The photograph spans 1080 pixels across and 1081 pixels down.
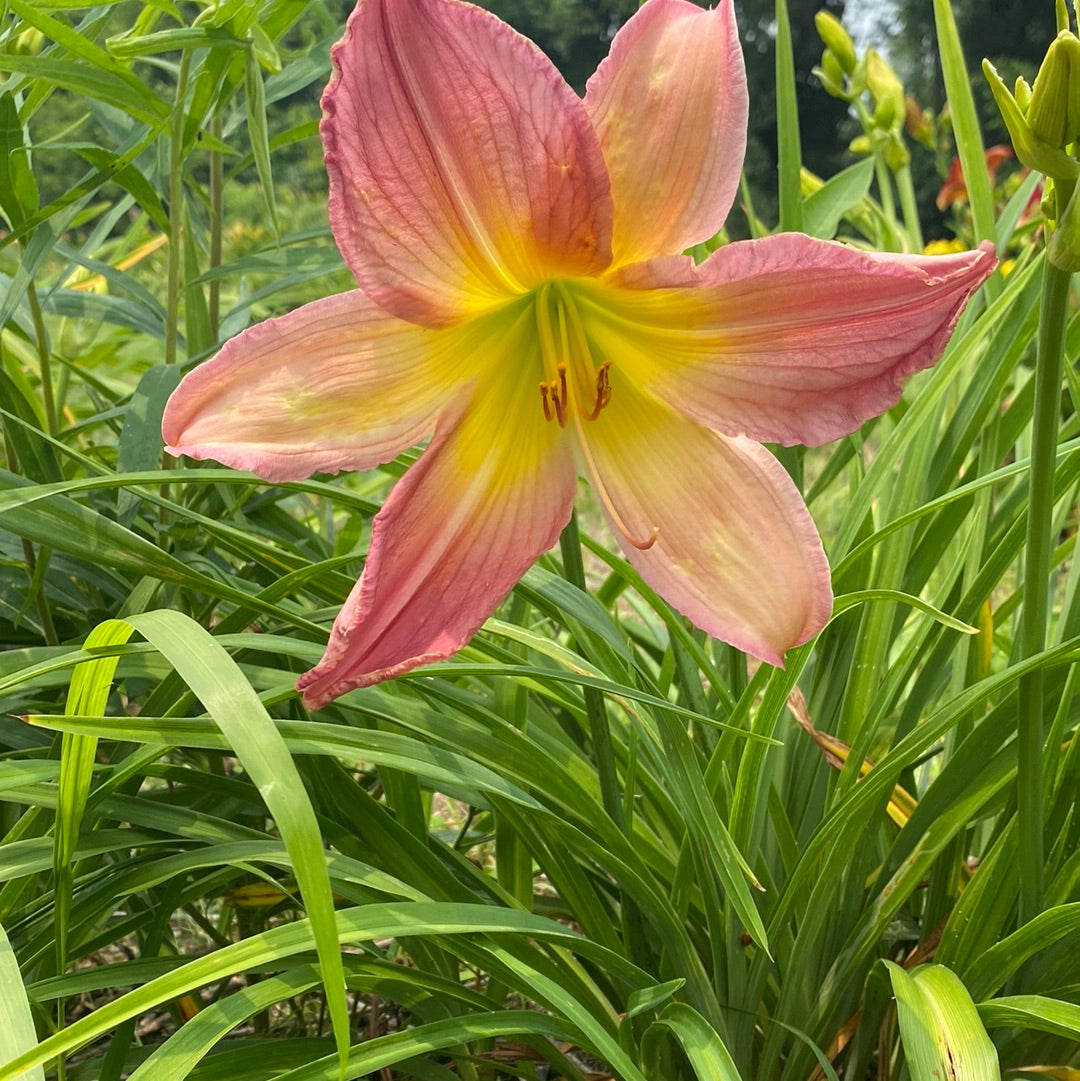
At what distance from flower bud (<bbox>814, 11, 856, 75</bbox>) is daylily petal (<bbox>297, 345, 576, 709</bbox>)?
3.89 ft

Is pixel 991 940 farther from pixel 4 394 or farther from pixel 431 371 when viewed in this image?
pixel 4 394

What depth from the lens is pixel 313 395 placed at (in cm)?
78

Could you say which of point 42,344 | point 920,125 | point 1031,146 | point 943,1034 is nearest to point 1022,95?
point 1031,146

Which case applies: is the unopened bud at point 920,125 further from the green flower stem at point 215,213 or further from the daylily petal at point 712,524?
the daylily petal at point 712,524

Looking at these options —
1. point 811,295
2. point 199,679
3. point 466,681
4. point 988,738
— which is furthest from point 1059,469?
point 199,679

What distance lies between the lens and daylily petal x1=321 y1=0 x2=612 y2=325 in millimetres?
683

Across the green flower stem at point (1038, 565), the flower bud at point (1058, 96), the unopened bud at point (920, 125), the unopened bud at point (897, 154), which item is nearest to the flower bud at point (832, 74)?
the unopened bud at point (897, 154)

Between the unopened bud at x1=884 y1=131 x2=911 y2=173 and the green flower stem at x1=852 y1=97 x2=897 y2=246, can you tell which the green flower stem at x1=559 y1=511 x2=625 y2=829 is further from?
the unopened bud at x1=884 y1=131 x2=911 y2=173

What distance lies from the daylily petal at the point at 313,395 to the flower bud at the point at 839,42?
1.23 metres

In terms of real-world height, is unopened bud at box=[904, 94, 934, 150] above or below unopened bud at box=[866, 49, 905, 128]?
below

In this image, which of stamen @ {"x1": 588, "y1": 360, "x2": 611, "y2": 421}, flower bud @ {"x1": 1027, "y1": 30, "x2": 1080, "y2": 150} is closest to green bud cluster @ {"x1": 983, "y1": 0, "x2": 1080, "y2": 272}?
flower bud @ {"x1": 1027, "y1": 30, "x2": 1080, "y2": 150}

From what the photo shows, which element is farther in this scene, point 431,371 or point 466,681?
point 466,681

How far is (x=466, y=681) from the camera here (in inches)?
49.8

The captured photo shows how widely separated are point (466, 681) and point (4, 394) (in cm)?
53
